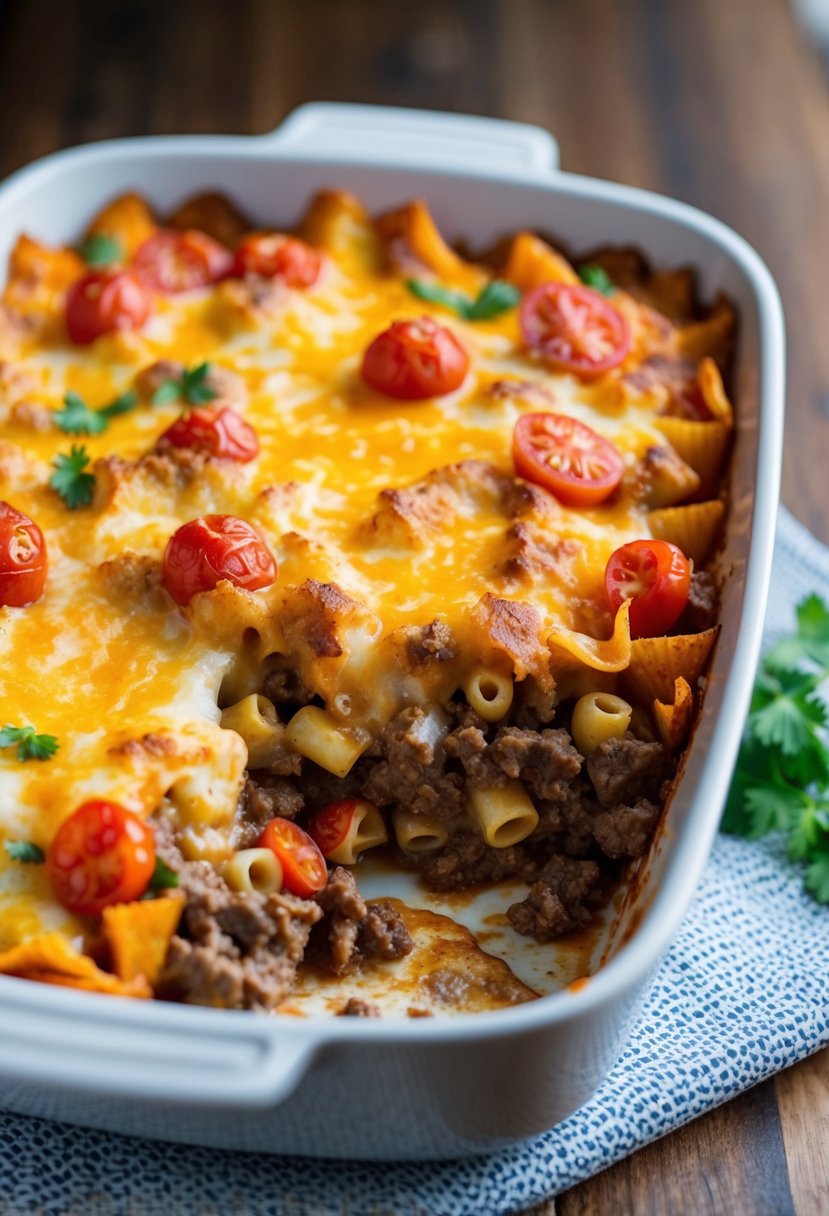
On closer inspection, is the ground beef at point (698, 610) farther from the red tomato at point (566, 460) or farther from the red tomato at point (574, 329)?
the red tomato at point (574, 329)

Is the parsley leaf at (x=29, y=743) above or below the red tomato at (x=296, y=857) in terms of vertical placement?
above

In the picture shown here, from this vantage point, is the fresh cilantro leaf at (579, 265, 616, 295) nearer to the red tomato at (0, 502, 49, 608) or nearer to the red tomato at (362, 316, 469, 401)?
the red tomato at (362, 316, 469, 401)

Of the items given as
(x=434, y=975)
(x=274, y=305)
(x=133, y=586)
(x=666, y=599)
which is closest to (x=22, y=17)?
(x=274, y=305)

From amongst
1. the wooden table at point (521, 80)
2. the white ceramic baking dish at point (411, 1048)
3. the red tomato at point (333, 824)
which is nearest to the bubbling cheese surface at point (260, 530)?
the red tomato at point (333, 824)

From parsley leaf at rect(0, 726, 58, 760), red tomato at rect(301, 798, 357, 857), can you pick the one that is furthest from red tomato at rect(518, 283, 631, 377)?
parsley leaf at rect(0, 726, 58, 760)

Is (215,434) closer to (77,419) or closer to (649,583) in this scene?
(77,419)

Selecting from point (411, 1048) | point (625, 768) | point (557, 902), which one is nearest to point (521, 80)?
point (625, 768)
